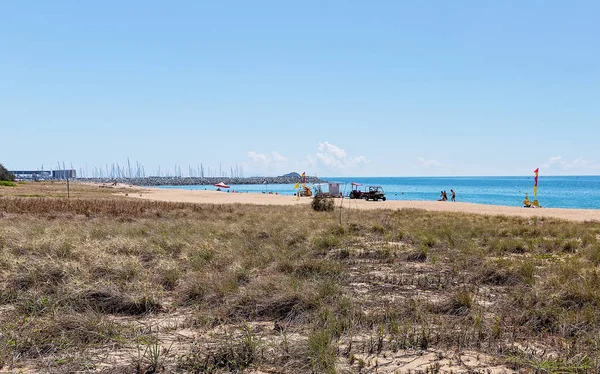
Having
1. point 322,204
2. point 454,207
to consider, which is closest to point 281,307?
point 322,204

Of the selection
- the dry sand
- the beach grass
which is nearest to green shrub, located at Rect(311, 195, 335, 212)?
the dry sand

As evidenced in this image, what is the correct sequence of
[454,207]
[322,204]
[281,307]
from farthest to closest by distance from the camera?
[454,207]
[322,204]
[281,307]

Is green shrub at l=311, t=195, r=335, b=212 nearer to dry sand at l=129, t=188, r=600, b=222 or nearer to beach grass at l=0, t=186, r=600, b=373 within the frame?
dry sand at l=129, t=188, r=600, b=222

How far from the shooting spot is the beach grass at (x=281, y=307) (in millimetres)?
4543

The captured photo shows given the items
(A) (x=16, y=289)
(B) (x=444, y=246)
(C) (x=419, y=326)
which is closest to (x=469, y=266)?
(B) (x=444, y=246)

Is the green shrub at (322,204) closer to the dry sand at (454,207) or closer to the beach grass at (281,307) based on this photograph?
the dry sand at (454,207)

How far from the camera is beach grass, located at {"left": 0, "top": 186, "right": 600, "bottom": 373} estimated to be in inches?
179

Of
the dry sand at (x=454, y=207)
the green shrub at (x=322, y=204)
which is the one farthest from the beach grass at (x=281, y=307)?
the dry sand at (x=454, y=207)

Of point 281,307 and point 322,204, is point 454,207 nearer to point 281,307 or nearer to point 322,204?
point 322,204

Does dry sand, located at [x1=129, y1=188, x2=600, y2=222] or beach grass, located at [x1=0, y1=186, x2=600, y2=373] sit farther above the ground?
beach grass, located at [x1=0, y1=186, x2=600, y2=373]

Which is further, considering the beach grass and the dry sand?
the dry sand

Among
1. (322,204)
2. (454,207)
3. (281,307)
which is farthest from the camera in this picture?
(454,207)

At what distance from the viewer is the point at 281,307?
240 inches

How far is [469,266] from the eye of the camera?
8.91 metres
